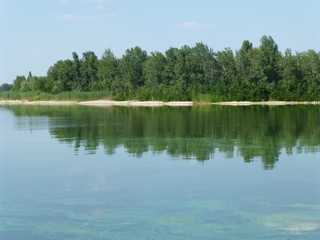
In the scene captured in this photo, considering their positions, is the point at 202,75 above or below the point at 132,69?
below

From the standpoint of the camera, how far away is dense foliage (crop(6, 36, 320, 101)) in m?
80.4

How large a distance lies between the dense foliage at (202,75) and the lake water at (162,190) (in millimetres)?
59784

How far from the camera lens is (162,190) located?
1203 cm

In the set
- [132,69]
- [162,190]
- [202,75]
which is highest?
[132,69]

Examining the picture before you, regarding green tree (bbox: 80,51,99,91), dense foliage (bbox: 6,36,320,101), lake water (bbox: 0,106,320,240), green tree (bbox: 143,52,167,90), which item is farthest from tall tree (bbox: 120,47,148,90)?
lake water (bbox: 0,106,320,240)

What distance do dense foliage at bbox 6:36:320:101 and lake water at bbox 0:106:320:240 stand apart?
59784 millimetres

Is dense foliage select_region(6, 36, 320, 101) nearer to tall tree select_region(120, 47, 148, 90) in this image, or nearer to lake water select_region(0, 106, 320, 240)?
tall tree select_region(120, 47, 148, 90)

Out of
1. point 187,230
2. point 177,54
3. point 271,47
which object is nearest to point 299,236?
point 187,230

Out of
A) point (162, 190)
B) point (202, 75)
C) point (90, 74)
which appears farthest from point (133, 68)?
point (162, 190)

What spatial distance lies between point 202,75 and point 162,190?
77972 millimetres

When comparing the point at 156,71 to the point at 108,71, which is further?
the point at 108,71

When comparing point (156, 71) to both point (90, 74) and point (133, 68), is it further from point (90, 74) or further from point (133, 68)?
point (90, 74)

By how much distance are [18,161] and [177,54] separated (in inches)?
3115

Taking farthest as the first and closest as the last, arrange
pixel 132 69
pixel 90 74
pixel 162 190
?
pixel 90 74
pixel 132 69
pixel 162 190
